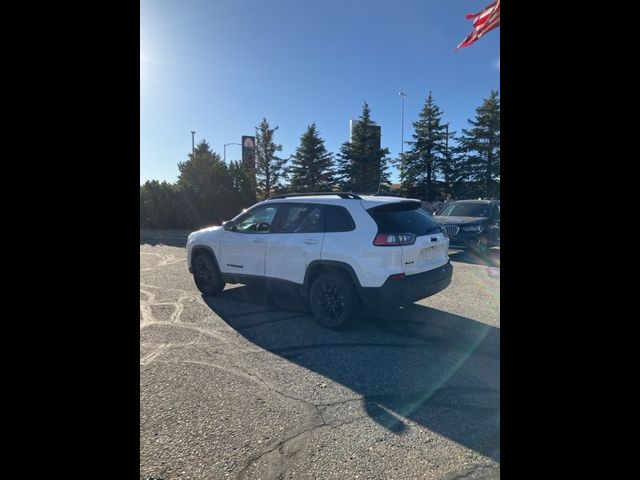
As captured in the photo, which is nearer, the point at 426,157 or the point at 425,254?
the point at 425,254

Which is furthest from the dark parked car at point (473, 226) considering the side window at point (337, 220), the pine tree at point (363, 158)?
the pine tree at point (363, 158)

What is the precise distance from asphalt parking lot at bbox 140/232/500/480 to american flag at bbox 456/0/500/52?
2.30 metres

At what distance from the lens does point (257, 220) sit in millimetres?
5980

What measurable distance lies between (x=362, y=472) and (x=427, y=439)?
570 millimetres

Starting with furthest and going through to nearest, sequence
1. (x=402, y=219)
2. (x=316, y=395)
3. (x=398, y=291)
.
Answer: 1. (x=402, y=219)
2. (x=398, y=291)
3. (x=316, y=395)

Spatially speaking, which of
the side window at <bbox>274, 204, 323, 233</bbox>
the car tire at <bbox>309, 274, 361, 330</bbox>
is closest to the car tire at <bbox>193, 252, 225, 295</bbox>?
the side window at <bbox>274, 204, 323, 233</bbox>

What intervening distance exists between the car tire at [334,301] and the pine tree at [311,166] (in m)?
21.3

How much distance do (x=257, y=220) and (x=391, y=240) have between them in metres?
2.32

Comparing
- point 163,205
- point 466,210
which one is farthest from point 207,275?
point 163,205

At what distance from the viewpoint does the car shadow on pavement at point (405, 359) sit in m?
2.89

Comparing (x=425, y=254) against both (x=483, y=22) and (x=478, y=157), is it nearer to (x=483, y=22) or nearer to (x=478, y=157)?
(x=483, y=22)

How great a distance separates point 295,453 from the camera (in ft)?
8.21
